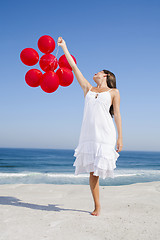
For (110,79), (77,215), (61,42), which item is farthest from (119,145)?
(61,42)

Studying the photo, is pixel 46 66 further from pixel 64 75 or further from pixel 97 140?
pixel 97 140

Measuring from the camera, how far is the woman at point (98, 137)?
10.4 feet

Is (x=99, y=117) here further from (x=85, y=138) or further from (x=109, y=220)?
(x=109, y=220)

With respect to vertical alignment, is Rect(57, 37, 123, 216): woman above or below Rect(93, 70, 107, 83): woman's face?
below

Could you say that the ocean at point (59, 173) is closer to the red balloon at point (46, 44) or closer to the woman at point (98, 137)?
the woman at point (98, 137)

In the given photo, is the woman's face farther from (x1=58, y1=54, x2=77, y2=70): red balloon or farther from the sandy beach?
the sandy beach

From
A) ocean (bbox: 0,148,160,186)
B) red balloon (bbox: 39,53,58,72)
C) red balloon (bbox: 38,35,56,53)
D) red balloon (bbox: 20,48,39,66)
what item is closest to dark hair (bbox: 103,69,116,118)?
red balloon (bbox: 39,53,58,72)

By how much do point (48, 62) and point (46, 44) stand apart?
0.38m

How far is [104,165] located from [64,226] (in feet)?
3.08

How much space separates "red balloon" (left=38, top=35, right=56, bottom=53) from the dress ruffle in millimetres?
2058

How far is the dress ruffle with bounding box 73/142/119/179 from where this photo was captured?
3145mm

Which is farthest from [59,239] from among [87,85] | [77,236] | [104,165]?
[87,85]

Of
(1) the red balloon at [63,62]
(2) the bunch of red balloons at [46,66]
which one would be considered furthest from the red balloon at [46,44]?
(1) the red balloon at [63,62]

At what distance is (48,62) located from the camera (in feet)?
13.6
